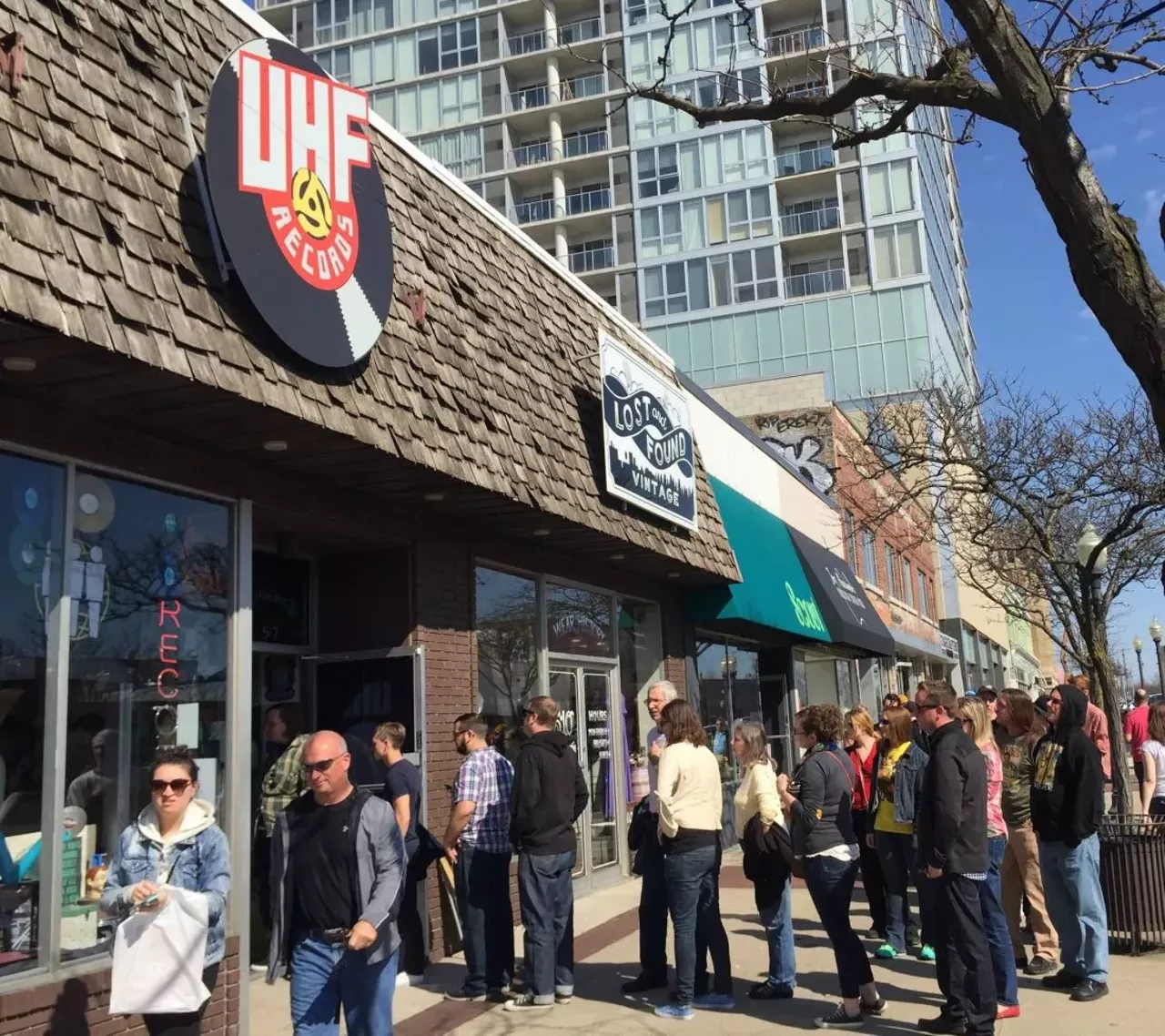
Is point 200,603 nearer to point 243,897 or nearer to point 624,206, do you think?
point 243,897

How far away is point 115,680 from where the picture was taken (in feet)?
18.7

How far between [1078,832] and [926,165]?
150 feet

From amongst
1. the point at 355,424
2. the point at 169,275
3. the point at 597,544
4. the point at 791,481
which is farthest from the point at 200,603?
the point at 791,481

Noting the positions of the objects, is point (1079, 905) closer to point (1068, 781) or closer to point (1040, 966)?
point (1068, 781)

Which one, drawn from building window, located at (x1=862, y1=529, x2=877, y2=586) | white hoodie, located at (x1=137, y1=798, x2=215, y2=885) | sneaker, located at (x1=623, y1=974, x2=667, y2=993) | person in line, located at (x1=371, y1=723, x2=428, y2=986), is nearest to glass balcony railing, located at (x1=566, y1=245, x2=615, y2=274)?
building window, located at (x1=862, y1=529, x2=877, y2=586)

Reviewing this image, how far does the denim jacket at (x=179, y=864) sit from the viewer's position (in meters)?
4.23

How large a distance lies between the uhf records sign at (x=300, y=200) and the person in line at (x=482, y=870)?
265cm

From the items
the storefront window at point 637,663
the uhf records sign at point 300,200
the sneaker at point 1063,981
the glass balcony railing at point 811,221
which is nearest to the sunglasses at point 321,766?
the uhf records sign at point 300,200

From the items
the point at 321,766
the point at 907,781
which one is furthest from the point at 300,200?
the point at 907,781

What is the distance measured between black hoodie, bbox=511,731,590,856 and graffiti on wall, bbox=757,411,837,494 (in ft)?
49.2

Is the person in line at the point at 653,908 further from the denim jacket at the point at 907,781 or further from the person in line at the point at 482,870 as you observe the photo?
the denim jacket at the point at 907,781

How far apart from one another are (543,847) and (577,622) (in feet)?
14.9

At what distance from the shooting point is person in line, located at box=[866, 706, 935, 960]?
7258 millimetres

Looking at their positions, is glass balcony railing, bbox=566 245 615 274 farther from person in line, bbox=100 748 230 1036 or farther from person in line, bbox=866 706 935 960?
person in line, bbox=100 748 230 1036
